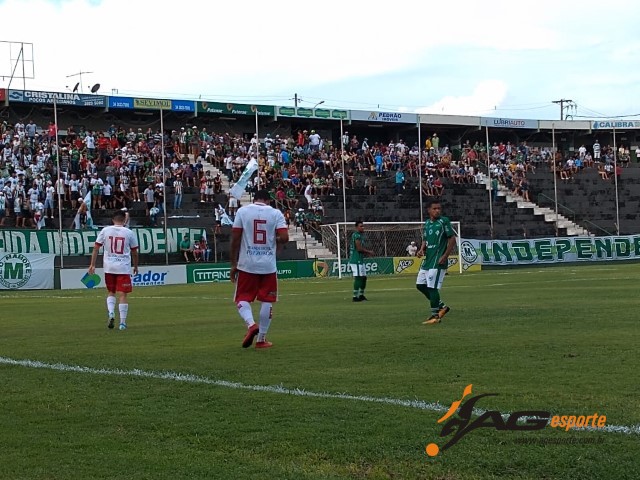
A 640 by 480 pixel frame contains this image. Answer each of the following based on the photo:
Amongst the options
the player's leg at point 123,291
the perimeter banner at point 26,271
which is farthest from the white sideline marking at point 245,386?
the perimeter banner at point 26,271

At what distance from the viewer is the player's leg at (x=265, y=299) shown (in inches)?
468

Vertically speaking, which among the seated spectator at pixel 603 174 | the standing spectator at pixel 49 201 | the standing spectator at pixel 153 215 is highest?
the seated spectator at pixel 603 174

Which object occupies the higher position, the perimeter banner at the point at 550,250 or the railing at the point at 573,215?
the railing at the point at 573,215

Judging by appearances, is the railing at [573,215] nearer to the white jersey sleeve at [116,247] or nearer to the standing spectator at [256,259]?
the white jersey sleeve at [116,247]

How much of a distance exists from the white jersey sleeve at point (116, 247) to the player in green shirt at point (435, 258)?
15.9 ft

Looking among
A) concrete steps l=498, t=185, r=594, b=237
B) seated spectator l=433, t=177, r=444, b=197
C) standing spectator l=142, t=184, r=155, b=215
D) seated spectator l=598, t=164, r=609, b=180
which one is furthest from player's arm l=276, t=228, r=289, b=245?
seated spectator l=598, t=164, r=609, b=180

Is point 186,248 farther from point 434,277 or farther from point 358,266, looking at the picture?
point 434,277

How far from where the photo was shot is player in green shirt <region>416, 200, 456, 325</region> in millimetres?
15328

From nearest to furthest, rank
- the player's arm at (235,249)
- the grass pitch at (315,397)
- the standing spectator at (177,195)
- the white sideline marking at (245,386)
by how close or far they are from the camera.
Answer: the grass pitch at (315,397), the white sideline marking at (245,386), the player's arm at (235,249), the standing spectator at (177,195)

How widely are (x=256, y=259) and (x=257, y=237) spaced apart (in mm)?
275

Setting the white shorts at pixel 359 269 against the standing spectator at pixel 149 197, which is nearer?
the white shorts at pixel 359 269

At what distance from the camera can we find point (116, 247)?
15.9 m

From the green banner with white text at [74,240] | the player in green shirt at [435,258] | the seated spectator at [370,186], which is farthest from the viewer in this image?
the seated spectator at [370,186]

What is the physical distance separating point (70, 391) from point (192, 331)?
20.8 ft
